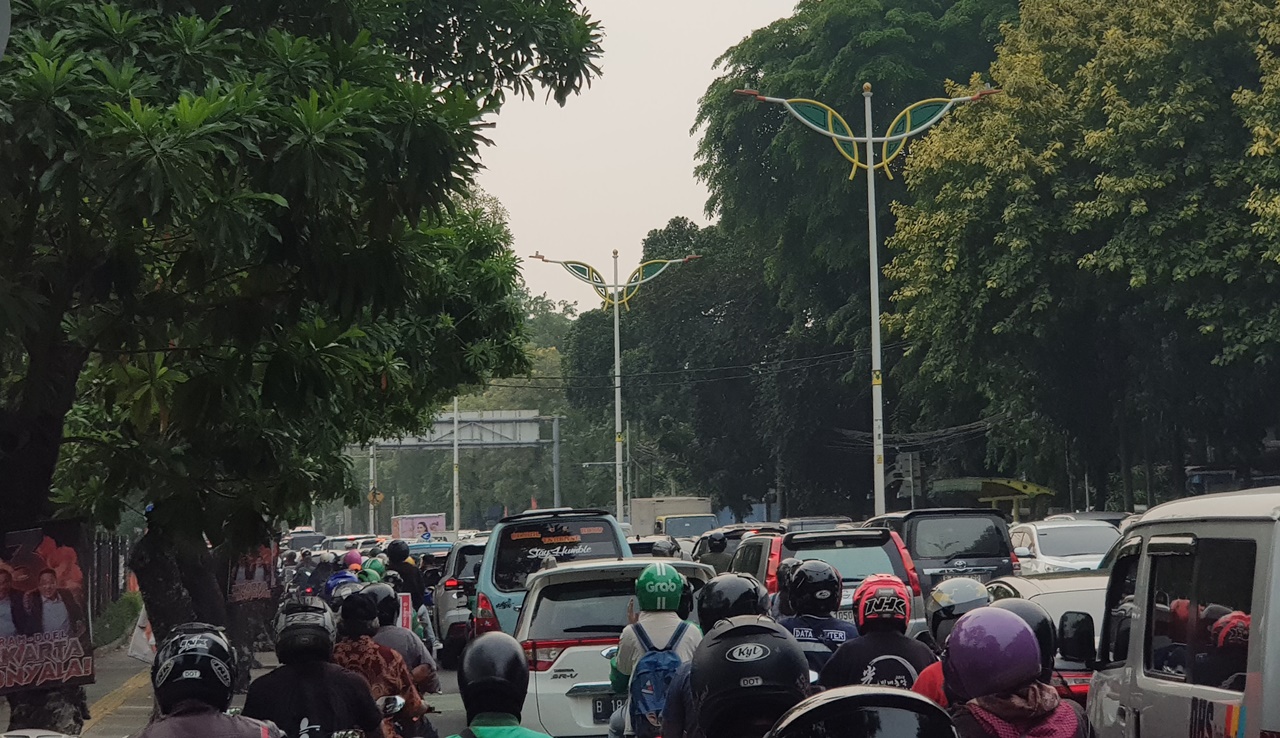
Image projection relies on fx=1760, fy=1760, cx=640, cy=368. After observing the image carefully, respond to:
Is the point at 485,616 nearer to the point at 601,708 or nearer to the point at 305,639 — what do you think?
the point at 601,708

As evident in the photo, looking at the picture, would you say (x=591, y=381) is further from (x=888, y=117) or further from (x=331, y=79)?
(x=331, y=79)

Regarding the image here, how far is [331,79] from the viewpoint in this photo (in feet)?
31.3

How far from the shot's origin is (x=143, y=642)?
15.4m

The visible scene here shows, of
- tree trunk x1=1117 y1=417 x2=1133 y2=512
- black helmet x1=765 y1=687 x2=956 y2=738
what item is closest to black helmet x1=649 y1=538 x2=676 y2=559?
tree trunk x1=1117 y1=417 x2=1133 y2=512

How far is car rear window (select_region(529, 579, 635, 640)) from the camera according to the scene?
1098 centimetres

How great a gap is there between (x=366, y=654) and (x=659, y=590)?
177 centimetres

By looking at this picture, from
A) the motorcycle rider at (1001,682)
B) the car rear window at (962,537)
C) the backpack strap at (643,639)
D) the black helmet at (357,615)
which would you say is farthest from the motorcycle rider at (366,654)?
the car rear window at (962,537)

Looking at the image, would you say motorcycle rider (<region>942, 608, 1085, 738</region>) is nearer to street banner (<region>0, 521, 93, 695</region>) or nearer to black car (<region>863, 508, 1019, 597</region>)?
street banner (<region>0, 521, 93, 695</region>)

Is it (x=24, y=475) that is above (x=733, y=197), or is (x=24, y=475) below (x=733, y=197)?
below

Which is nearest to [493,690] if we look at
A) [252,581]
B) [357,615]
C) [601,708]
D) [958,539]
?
[357,615]

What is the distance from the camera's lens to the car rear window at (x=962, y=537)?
1886 centimetres

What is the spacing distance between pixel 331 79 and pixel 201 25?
730mm

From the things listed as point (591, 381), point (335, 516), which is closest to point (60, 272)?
point (591, 381)

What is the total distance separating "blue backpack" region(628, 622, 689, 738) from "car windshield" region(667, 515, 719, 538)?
37.3 m
